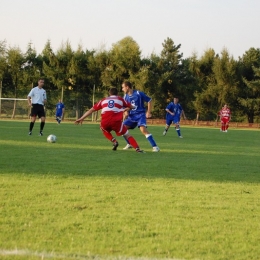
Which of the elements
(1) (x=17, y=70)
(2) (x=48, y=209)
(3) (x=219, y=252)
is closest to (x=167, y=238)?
(3) (x=219, y=252)

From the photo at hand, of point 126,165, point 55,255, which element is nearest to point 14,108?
point 126,165

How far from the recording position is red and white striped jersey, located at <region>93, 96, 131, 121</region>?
37.6ft

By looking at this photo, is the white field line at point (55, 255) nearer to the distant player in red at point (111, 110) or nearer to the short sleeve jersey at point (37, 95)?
the distant player in red at point (111, 110)

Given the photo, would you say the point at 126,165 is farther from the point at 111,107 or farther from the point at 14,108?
the point at 14,108

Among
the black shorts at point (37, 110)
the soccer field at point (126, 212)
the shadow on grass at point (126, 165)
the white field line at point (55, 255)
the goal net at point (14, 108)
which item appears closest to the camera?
the white field line at point (55, 255)

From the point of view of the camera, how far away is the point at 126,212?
4793 millimetres

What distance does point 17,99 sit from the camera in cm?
4681

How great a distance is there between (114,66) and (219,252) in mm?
51237

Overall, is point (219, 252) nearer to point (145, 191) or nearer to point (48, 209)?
point (48, 209)

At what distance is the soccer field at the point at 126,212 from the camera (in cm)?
360

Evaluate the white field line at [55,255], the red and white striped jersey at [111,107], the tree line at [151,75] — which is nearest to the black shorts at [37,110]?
the red and white striped jersey at [111,107]

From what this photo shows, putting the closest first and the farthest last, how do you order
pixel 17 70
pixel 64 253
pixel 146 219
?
pixel 64 253 → pixel 146 219 → pixel 17 70

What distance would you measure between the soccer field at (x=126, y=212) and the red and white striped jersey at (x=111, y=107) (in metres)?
2.97

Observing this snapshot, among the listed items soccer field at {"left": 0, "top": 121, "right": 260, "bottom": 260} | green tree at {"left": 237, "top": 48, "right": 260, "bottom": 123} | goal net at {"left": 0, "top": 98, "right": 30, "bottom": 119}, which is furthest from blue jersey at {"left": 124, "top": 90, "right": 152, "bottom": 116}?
green tree at {"left": 237, "top": 48, "right": 260, "bottom": 123}
